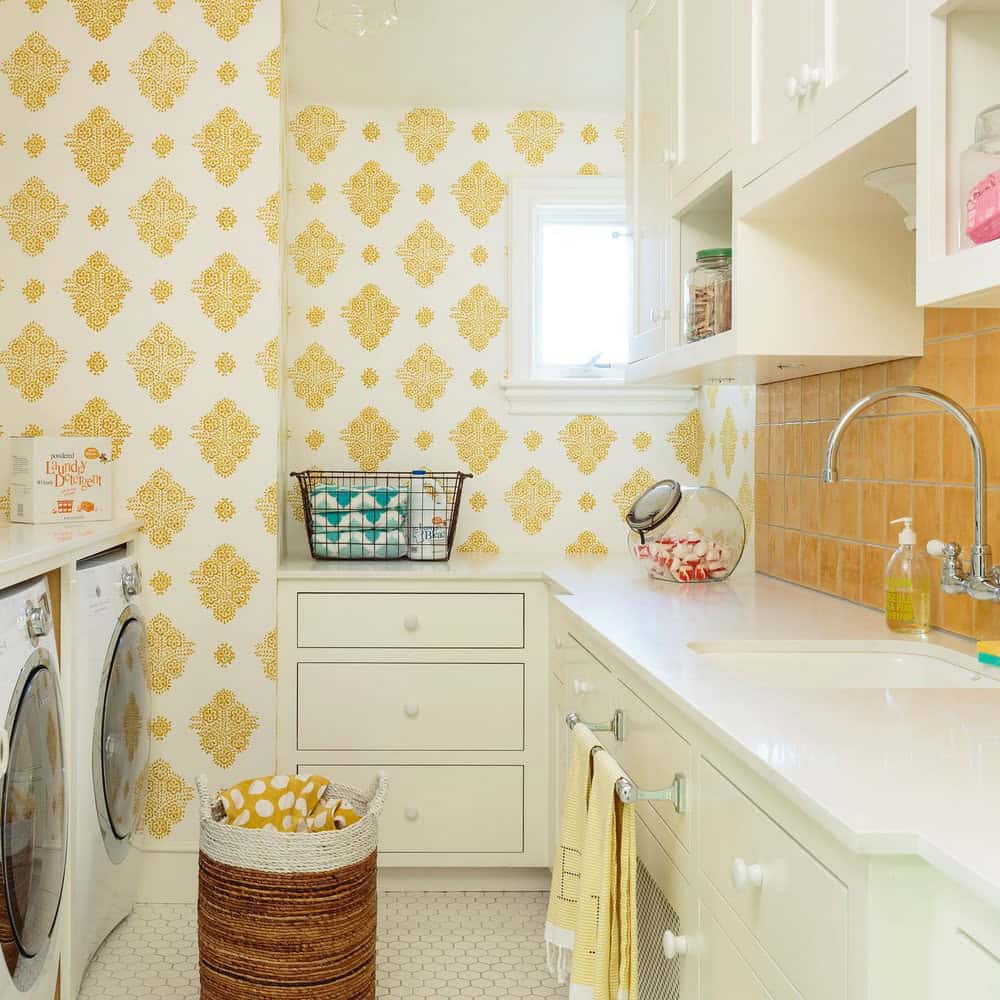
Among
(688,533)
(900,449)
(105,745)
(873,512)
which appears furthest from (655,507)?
(105,745)

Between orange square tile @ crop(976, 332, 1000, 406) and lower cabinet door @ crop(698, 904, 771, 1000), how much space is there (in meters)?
0.98

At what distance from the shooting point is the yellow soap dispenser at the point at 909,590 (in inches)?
77.0

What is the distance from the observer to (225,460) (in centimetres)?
300

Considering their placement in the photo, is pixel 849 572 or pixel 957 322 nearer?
pixel 957 322

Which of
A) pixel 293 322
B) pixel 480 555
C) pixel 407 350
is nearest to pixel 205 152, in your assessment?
pixel 293 322

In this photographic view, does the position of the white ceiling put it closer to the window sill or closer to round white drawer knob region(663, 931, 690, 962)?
the window sill

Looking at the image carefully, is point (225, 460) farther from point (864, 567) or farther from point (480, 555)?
point (864, 567)

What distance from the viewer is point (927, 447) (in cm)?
211

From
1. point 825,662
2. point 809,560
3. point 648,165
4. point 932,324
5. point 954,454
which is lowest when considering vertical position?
point 825,662

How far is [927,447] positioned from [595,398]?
1551 millimetres

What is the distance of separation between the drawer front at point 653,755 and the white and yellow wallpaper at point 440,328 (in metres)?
1.69

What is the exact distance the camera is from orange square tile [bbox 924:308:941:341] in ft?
6.78

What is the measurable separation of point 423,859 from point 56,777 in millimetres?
1133

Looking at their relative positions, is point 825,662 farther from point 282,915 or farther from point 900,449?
point 282,915
